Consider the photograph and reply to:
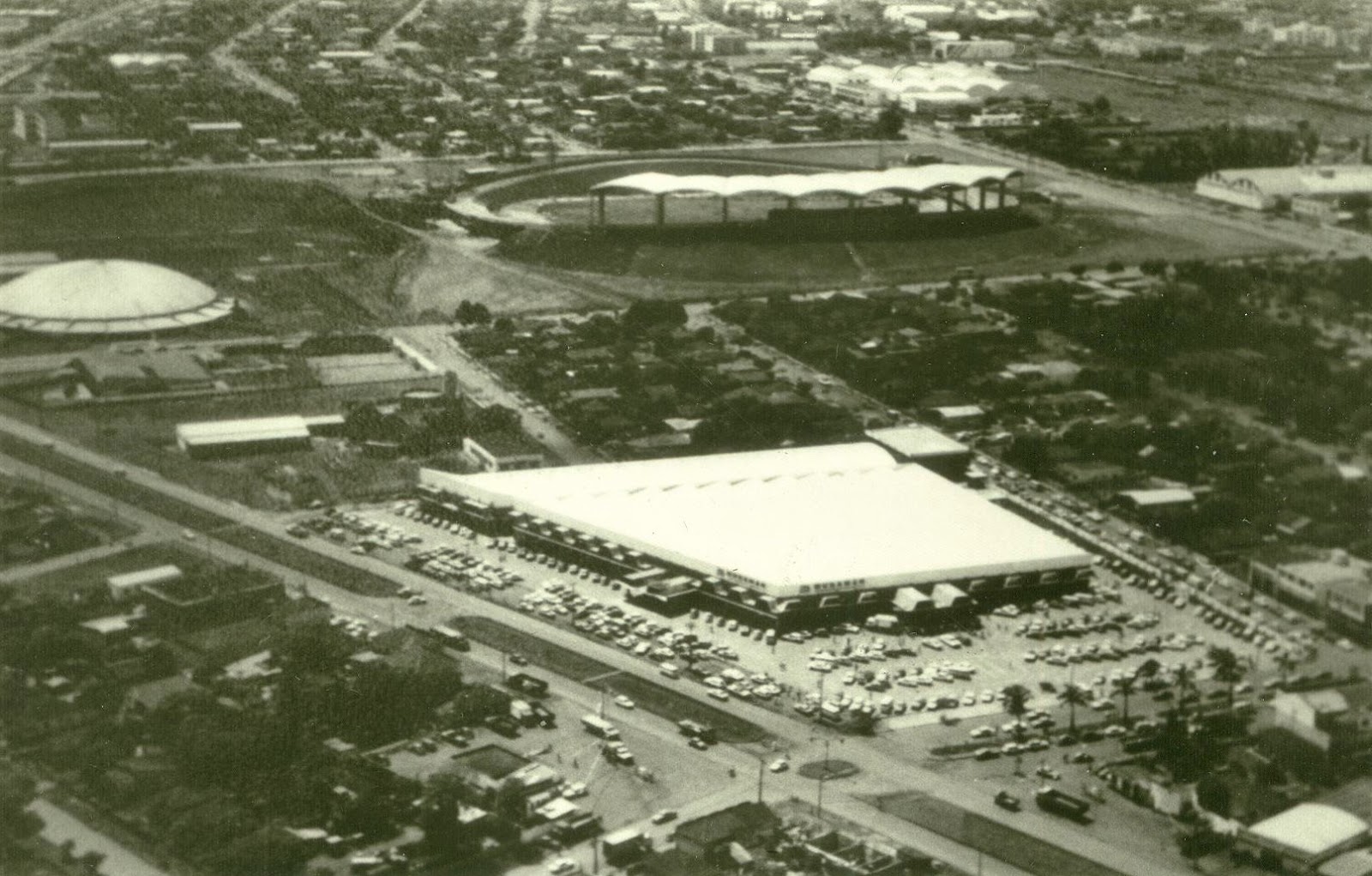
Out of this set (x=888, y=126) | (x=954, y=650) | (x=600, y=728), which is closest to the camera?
(x=600, y=728)

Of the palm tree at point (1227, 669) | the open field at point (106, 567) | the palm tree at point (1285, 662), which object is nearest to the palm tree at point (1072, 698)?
the palm tree at point (1227, 669)

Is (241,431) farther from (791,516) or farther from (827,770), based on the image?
(827,770)

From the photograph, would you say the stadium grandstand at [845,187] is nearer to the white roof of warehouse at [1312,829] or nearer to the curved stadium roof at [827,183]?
the curved stadium roof at [827,183]

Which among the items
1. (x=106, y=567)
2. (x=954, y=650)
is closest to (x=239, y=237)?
(x=106, y=567)

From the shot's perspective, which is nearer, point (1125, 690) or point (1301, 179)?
point (1125, 690)

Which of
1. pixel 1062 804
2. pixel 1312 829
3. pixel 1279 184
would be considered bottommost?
pixel 1062 804

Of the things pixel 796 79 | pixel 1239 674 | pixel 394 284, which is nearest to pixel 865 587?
pixel 1239 674

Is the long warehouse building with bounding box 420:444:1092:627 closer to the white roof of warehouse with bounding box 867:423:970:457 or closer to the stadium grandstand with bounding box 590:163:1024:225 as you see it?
the white roof of warehouse with bounding box 867:423:970:457

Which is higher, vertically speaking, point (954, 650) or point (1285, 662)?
point (1285, 662)
